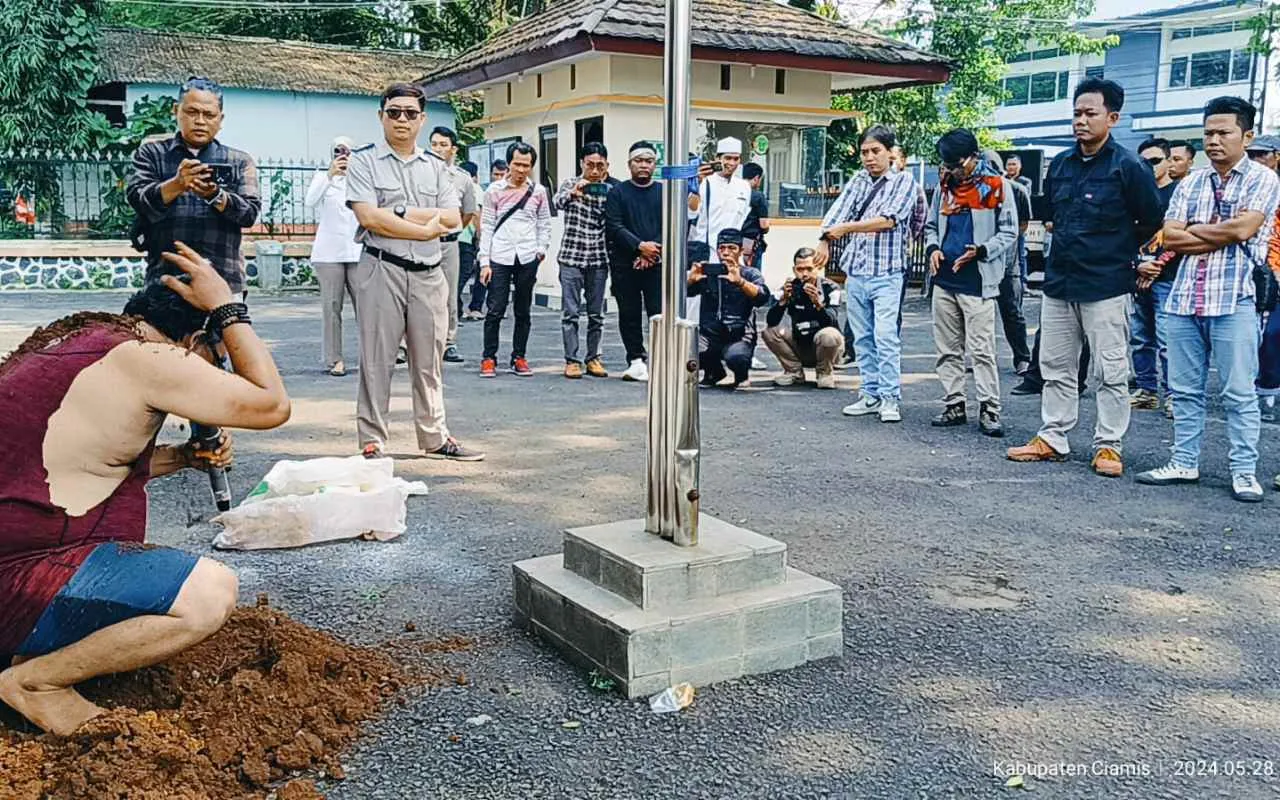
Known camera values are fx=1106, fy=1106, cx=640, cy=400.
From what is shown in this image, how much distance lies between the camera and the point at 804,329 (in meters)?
9.32

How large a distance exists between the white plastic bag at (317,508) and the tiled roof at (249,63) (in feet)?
67.1

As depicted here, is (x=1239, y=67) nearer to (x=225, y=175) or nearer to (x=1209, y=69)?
(x=1209, y=69)

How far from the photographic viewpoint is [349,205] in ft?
19.7

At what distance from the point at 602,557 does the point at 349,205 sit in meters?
3.08

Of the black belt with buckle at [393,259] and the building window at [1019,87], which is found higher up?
the building window at [1019,87]

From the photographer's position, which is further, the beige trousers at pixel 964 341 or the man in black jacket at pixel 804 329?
the man in black jacket at pixel 804 329

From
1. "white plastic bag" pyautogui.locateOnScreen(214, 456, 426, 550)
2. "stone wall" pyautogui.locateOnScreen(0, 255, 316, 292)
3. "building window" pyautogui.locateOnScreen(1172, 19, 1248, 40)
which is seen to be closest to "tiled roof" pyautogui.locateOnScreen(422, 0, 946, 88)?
"stone wall" pyautogui.locateOnScreen(0, 255, 316, 292)

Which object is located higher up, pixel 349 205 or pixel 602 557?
pixel 349 205

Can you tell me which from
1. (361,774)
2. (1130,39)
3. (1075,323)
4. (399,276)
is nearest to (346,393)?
(399,276)

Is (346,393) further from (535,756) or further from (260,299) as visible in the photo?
(260,299)

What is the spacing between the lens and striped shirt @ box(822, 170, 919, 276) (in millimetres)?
7898

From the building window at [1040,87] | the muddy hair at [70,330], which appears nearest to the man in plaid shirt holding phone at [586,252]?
the muddy hair at [70,330]

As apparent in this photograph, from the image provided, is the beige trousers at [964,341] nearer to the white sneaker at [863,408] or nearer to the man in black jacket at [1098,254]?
the white sneaker at [863,408]

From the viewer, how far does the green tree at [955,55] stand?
22.2 m
